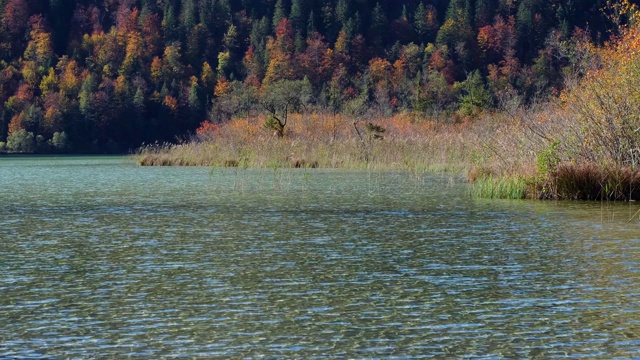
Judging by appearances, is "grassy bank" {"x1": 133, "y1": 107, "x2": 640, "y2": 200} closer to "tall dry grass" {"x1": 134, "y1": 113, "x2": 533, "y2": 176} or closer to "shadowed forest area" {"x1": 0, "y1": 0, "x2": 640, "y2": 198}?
"tall dry grass" {"x1": 134, "y1": 113, "x2": 533, "y2": 176}

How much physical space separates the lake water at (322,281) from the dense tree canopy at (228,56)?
7447cm

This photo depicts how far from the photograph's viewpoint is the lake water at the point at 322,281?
8680 mm

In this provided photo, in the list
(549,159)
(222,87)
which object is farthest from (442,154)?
(222,87)

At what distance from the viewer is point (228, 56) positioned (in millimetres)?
121375

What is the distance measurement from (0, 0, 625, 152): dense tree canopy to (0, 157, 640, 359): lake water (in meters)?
74.5

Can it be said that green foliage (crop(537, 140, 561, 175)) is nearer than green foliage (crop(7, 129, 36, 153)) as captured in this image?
Yes

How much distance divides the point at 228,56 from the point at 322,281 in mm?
111407

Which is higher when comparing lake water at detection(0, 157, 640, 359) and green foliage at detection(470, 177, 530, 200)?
green foliage at detection(470, 177, 530, 200)

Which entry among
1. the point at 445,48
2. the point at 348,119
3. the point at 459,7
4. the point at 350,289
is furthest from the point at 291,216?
the point at 459,7

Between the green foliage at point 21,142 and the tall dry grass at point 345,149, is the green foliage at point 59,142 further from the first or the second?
the tall dry grass at point 345,149

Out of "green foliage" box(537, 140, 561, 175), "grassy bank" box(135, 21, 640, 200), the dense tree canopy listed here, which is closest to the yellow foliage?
"grassy bank" box(135, 21, 640, 200)

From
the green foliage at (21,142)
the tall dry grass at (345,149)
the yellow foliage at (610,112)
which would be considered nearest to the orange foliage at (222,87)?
the green foliage at (21,142)

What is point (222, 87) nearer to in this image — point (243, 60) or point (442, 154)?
point (243, 60)

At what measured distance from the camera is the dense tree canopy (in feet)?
345
